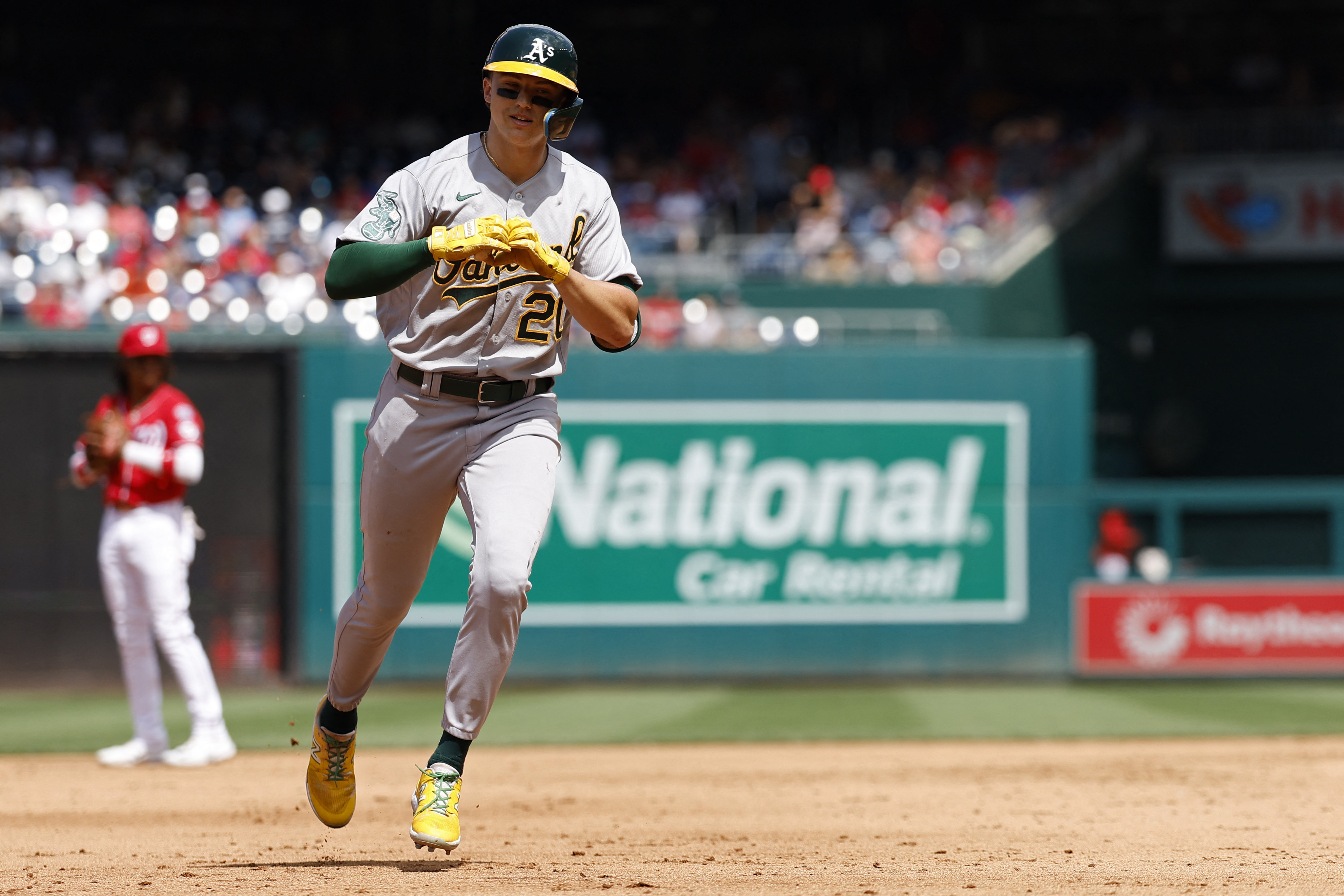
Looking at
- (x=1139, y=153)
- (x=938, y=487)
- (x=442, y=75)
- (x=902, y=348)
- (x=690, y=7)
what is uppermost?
(x=690, y=7)

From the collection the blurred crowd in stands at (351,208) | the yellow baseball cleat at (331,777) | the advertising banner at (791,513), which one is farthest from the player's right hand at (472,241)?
the blurred crowd in stands at (351,208)

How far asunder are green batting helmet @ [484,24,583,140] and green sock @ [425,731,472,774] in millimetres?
1677

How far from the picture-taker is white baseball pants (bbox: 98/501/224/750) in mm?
7027

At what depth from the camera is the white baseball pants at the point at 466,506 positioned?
4.06m

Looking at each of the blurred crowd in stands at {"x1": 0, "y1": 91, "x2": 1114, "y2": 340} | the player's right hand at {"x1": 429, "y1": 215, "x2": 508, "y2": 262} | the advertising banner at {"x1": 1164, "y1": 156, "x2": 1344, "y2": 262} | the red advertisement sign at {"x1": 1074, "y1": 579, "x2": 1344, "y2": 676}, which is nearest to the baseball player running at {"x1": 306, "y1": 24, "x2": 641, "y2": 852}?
the player's right hand at {"x1": 429, "y1": 215, "x2": 508, "y2": 262}

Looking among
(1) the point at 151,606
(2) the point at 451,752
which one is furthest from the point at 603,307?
(1) the point at 151,606

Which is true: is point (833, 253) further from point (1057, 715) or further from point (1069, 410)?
point (1057, 715)

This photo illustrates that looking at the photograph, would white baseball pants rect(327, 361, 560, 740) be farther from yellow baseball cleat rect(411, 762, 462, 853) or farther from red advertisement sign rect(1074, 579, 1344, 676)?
red advertisement sign rect(1074, 579, 1344, 676)

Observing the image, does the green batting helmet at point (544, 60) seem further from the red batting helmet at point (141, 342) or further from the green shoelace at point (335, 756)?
the red batting helmet at point (141, 342)

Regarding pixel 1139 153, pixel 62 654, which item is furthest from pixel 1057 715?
pixel 1139 153

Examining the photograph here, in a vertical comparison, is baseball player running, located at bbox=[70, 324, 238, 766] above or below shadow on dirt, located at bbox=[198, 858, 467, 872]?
→ above

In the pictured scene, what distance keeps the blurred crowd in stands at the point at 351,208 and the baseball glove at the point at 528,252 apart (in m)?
7.62

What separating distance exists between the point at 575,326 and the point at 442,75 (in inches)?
364

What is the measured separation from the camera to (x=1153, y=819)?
537cm
